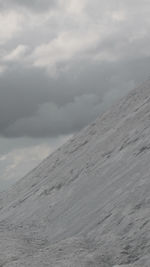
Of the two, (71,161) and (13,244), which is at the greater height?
(71,161)

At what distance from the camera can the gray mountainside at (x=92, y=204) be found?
1366 cm

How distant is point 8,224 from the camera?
968 inches

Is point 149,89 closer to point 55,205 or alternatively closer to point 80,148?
point 80,148

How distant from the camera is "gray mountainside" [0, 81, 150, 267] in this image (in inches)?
538

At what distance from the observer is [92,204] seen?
1908 cm

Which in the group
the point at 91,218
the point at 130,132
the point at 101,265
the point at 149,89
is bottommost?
the point at 101,265

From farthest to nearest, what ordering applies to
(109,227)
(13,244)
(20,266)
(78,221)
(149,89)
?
(149,89), (78,221), (13,244), (109,227), (20,266)

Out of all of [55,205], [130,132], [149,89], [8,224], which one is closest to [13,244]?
[55,205]

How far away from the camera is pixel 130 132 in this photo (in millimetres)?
25297

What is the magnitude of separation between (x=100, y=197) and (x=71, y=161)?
10.2m

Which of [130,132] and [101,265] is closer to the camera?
[101,265]

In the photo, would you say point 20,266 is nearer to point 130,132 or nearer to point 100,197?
point 100,197

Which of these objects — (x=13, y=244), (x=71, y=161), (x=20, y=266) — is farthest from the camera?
(x=71, y=161)

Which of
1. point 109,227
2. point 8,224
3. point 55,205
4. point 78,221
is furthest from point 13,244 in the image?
point 8,224
